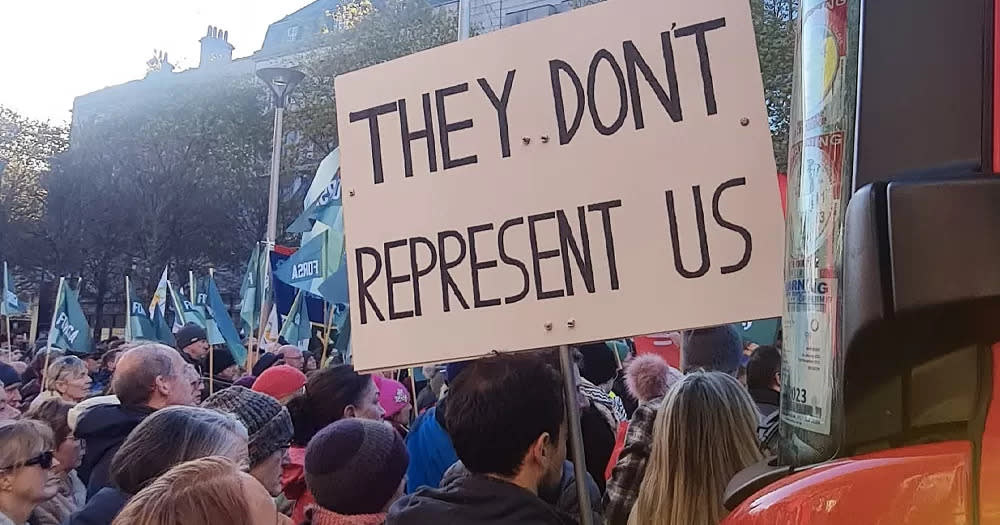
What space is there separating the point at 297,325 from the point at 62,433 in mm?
6182

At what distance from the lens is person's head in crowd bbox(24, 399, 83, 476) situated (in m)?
4.27

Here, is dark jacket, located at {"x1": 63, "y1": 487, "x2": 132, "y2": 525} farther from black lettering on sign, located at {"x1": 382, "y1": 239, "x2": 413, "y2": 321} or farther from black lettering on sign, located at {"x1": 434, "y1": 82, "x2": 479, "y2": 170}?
black lettering on sign, located at {"x1": 434, "y1": 82, "x2": 479, "y2": 170}

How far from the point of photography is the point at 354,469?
2787 mm

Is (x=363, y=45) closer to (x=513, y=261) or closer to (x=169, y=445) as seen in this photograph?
(x=169, y=445)

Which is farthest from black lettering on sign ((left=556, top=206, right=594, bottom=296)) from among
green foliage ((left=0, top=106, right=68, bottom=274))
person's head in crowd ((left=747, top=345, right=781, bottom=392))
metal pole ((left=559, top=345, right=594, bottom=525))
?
green foliage ((left=0, top=106, right=68, bottom=274))

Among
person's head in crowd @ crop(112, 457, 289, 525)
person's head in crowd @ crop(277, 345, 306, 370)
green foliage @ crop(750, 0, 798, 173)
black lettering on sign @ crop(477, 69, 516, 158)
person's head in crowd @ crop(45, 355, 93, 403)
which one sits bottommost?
person's head in crowd @ crop(277, 345, 306, 370)

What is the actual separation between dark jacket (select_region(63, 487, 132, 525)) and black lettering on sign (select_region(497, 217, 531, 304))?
4.83 ft

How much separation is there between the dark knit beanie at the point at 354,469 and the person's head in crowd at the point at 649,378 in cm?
151

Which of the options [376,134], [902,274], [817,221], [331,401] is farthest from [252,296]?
[902,274]

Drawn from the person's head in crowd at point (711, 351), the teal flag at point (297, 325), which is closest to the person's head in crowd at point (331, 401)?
the person's head in crowd at point (711, 351)

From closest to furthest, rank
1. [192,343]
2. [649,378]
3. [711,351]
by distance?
[711,351]
[649,378]
[192,343]

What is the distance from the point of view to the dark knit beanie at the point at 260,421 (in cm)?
317

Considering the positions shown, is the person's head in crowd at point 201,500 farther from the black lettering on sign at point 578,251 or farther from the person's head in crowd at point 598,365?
the person's head in crowd at point 598,365

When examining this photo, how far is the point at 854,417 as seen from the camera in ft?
3.78
